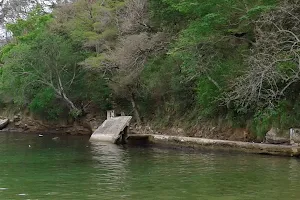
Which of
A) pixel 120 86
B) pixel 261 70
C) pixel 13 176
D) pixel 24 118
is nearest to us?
pixel 13 176

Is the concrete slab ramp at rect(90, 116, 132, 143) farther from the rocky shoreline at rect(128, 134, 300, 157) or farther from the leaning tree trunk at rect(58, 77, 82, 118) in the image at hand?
the leaning tree trunk at rect(58, 77, 82, 118)

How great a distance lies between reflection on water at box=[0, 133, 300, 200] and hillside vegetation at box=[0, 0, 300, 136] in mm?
3789

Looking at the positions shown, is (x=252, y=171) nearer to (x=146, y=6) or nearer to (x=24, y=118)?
(x=146, y=6)

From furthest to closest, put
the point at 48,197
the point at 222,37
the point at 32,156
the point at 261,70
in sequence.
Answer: the point at 222,37 → the point at 32,156 → the point at 261,70 → the point at 48,197

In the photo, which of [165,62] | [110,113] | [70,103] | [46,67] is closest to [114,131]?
[165,62]

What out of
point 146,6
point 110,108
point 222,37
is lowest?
point 110,108

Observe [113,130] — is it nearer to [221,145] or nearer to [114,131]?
[114,131]

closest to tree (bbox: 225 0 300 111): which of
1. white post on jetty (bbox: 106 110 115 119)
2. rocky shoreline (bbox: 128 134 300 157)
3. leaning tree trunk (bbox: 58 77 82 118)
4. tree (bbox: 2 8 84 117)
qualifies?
rocky shoreline (bbox: 128 134 300 157)

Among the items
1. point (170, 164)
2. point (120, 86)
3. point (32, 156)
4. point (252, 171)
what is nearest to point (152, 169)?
point (170, 164)

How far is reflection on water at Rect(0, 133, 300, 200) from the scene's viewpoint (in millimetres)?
12453

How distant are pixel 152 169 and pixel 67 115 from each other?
26.3m

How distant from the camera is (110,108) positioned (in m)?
40.0

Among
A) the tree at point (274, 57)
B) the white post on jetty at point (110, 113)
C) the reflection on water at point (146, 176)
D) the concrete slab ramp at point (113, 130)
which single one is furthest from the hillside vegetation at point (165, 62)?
the reflection on water at point (146, 176)

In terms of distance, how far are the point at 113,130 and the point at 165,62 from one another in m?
5.45
